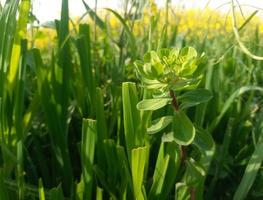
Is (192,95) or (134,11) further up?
(134,11)

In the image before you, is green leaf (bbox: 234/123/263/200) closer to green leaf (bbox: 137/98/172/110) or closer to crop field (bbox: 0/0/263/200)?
crop field (bbox: 0/0/263/200)

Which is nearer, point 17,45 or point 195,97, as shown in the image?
point 195,97

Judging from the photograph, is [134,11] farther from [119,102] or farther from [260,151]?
[260,151]

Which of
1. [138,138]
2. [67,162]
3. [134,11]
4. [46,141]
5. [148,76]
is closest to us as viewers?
[148,76]

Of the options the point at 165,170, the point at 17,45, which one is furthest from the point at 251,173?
the point at 17,45

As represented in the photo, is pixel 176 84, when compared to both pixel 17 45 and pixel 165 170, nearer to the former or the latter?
pixel 165 170

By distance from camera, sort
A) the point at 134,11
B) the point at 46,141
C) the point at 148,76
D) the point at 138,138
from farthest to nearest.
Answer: the point at 134,11 < the point at 46,141 < the point at 138,138 < the point at 148,76

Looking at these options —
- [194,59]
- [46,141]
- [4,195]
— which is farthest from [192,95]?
[46,141]

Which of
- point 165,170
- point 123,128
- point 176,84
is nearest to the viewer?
point 176,84

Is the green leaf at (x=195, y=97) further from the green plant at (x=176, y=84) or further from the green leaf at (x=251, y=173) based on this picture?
the green leaf at (x=251, y=173)
